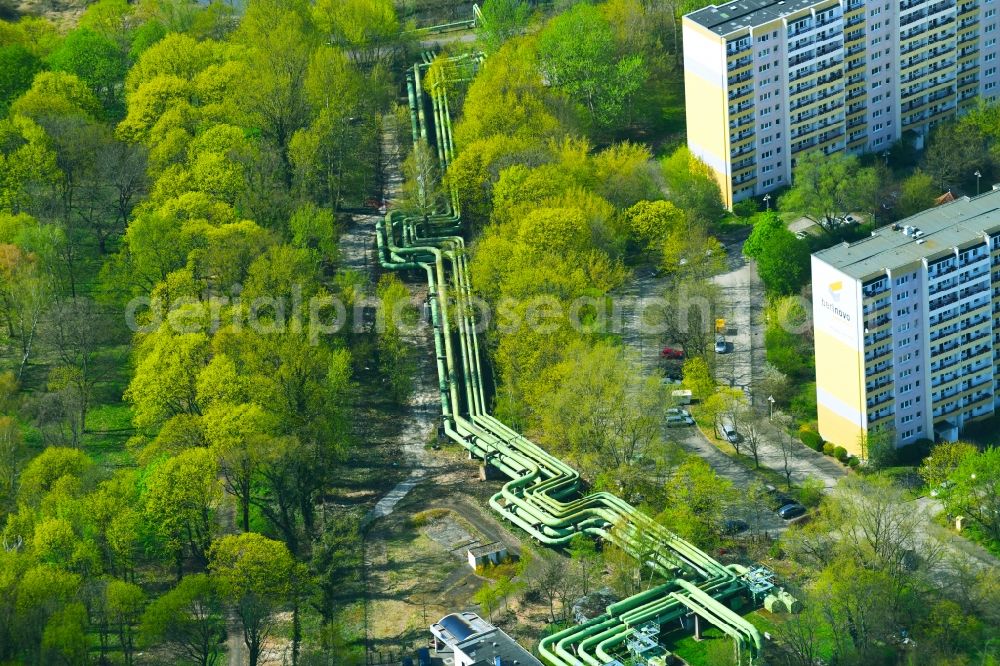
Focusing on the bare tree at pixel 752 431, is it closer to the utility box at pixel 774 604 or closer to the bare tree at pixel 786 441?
the bare tree at pixel 786 441

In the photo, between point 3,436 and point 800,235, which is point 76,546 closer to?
point 3,436

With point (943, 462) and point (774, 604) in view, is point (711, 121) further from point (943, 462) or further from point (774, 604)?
point (774, 604)

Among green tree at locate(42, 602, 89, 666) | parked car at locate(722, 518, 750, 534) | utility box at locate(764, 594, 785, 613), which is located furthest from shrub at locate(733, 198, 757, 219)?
green tree at locate(42, 602, 89, 666)

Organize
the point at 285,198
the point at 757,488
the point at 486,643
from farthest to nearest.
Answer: the point at 285,198
the point at 757,488
the point at 486,643

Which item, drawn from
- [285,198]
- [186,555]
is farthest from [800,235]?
[186,555]

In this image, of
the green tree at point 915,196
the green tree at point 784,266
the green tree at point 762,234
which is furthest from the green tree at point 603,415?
the green tree at point 915,196

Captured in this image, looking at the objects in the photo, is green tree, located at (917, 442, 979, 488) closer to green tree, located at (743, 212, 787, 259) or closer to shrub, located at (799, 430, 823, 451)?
shrub, located at (799, 430, 823, 451)

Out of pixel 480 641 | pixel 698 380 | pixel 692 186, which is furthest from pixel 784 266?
pixel 480 641
